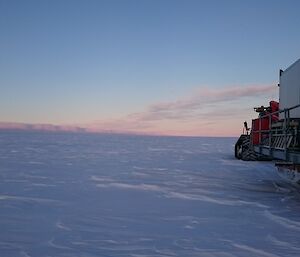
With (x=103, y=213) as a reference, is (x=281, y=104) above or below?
above

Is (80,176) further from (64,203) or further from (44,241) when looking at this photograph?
(44,241)

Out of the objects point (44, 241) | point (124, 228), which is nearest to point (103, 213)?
point (124, 228)

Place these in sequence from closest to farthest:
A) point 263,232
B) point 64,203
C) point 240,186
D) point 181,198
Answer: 1. point 263,232
2. point 64,203
3. point 181,198
4. point 240,186

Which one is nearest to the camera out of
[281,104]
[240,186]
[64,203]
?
[64,203]

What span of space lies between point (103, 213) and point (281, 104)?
28.6 ft

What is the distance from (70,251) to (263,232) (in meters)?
3.21

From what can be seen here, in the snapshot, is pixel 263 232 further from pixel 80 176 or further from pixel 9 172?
pixel 9 172

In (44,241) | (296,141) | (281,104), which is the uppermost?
(281,104)

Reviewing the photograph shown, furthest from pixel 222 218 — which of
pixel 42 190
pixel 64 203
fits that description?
pixel 42 190

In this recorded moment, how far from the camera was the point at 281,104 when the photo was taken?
14391mm

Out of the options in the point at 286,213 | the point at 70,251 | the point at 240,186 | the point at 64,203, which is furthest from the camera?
the point at 240,186

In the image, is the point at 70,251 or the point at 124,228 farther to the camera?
the point at 124,228

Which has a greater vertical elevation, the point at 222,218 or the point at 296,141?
the point at 296,141

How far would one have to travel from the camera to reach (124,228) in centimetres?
689
